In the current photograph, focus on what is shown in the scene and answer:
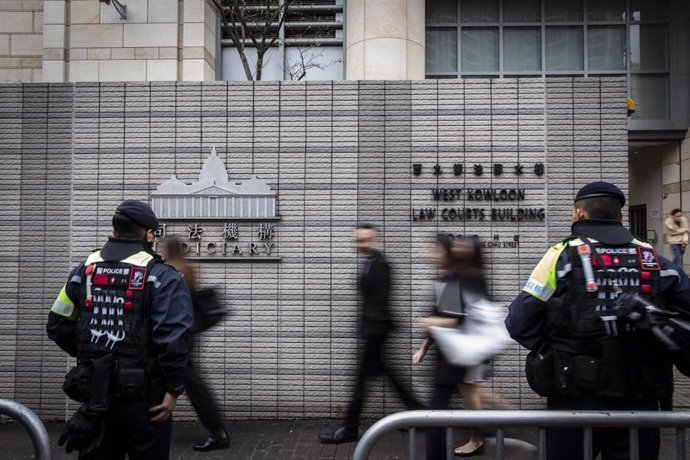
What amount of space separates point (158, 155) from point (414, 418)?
4906mm

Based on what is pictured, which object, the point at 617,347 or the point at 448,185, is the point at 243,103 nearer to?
the point at 448,185

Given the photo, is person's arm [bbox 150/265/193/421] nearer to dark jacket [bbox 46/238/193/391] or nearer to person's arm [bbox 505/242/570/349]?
dark jacket [bbox 46/238/193/391]

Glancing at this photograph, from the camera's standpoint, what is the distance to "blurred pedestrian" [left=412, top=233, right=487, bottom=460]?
14.7ft

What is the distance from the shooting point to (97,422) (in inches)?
125

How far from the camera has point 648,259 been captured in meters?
3.25

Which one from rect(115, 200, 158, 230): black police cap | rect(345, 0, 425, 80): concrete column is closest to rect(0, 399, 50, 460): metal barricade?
rect(115, 200, 158, 230): black police cap

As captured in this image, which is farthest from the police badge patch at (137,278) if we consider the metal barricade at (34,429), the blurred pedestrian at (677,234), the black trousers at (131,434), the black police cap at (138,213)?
the blurred pedestrian at (677,234)

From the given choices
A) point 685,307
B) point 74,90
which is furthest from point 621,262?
point 74,90

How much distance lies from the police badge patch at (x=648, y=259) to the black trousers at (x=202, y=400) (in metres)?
3.95

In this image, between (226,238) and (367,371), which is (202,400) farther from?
(226,238)

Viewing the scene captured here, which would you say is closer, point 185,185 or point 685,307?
point 685,307

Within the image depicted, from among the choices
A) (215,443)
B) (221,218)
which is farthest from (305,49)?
(215,443)

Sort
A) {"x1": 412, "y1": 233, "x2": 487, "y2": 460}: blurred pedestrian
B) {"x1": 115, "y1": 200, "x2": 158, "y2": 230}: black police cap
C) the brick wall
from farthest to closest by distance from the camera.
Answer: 1. the brick wall
2. {"x1": 412, "y1": 233, "x2": 487, "y2": 460}: blurred pedestrian
3. {"x1": 115, "y1": 200, "x2": 158, "y2": 230}: black police cap

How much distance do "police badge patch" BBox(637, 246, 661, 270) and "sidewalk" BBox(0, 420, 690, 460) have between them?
221cm
